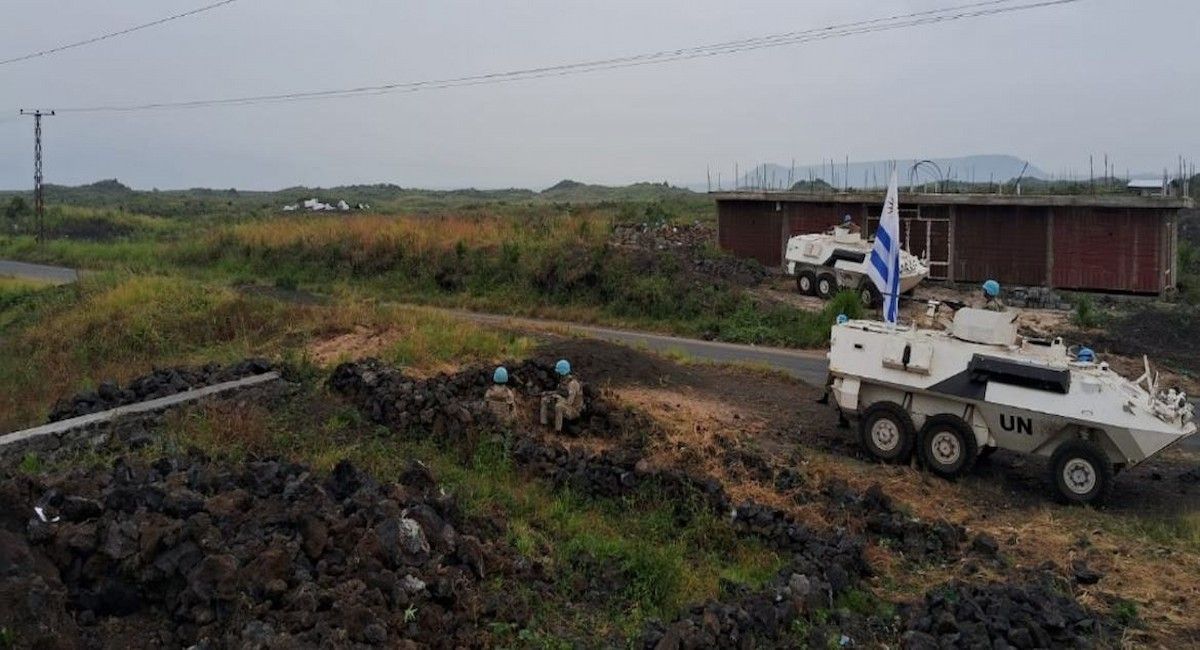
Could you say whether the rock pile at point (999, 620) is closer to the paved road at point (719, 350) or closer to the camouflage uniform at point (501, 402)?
the camouflage uniform at point (501, 402)

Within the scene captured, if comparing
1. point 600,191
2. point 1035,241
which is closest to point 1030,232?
point 1035,241

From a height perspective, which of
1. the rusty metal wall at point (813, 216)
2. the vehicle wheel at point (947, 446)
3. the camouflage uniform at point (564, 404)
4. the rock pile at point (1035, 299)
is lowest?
the vehicle wheel at point (947, 446)

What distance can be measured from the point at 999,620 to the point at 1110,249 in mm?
21439

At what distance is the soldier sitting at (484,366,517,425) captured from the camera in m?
11.4

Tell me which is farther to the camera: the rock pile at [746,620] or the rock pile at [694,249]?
the rock pile at [694,249]

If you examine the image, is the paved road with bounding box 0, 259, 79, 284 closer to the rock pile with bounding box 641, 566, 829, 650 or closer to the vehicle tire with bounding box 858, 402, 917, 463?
the vehicle tire with bounding box 858, 402, 917, 463

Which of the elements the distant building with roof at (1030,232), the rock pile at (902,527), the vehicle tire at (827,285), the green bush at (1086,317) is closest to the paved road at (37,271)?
the vehicle tire at (827,285)

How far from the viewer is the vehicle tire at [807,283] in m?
25.7

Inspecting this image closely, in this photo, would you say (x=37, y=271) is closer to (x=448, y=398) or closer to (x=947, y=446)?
(x=448, y=398)

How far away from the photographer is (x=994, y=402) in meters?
10.5

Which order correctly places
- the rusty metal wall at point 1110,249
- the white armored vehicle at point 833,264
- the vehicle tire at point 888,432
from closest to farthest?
the vehicle tire at point 888,432, the rusty metal wall at point 1110,249, the white armored vehicle at point 833,264

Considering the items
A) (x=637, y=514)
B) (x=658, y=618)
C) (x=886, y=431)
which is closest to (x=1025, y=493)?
(x=886, y=431)

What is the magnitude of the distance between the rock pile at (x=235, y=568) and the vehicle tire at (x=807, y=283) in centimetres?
1938

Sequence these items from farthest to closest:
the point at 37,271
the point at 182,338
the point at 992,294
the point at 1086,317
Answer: the point at 37,271, the point at 1086,317, the point at 182,338, the point at 992,294
